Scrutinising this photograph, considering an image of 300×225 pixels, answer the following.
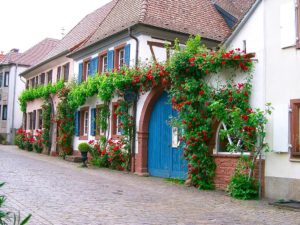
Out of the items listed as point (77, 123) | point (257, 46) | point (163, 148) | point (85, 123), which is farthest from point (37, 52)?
point (257, 46)

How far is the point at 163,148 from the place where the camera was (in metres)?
16.3

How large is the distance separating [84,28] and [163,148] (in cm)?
Result: 1516

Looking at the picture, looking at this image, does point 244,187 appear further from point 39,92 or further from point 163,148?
point 39,92

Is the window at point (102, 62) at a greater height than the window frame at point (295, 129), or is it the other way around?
the window at point (102, 62)

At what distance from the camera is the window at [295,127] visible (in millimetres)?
10977

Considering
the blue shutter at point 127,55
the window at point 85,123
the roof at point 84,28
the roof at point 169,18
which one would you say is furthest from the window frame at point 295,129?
the roof at point 84,28

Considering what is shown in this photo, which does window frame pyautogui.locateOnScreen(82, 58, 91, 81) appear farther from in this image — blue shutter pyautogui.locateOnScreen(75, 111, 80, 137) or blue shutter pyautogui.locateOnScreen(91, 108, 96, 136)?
blue shutter pyautogui.locateOnScreen(91, 108, 96, 136)

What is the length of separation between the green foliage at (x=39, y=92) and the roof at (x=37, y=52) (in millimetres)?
10316

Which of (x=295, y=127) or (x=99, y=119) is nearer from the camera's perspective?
(x=295, y=127)

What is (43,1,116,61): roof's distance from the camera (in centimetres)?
2747

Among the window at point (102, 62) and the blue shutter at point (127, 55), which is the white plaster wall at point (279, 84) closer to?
A: the blue shutter at point (127, 55)

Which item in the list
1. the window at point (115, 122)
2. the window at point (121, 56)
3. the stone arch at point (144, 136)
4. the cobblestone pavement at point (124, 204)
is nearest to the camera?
the cobblestone pavement at point (124, 204)

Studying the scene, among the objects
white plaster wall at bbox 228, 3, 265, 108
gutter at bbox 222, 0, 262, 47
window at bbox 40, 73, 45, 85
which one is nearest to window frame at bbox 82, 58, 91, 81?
window at bbox 40, 73, 45, 85

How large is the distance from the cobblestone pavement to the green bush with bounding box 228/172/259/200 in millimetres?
320
